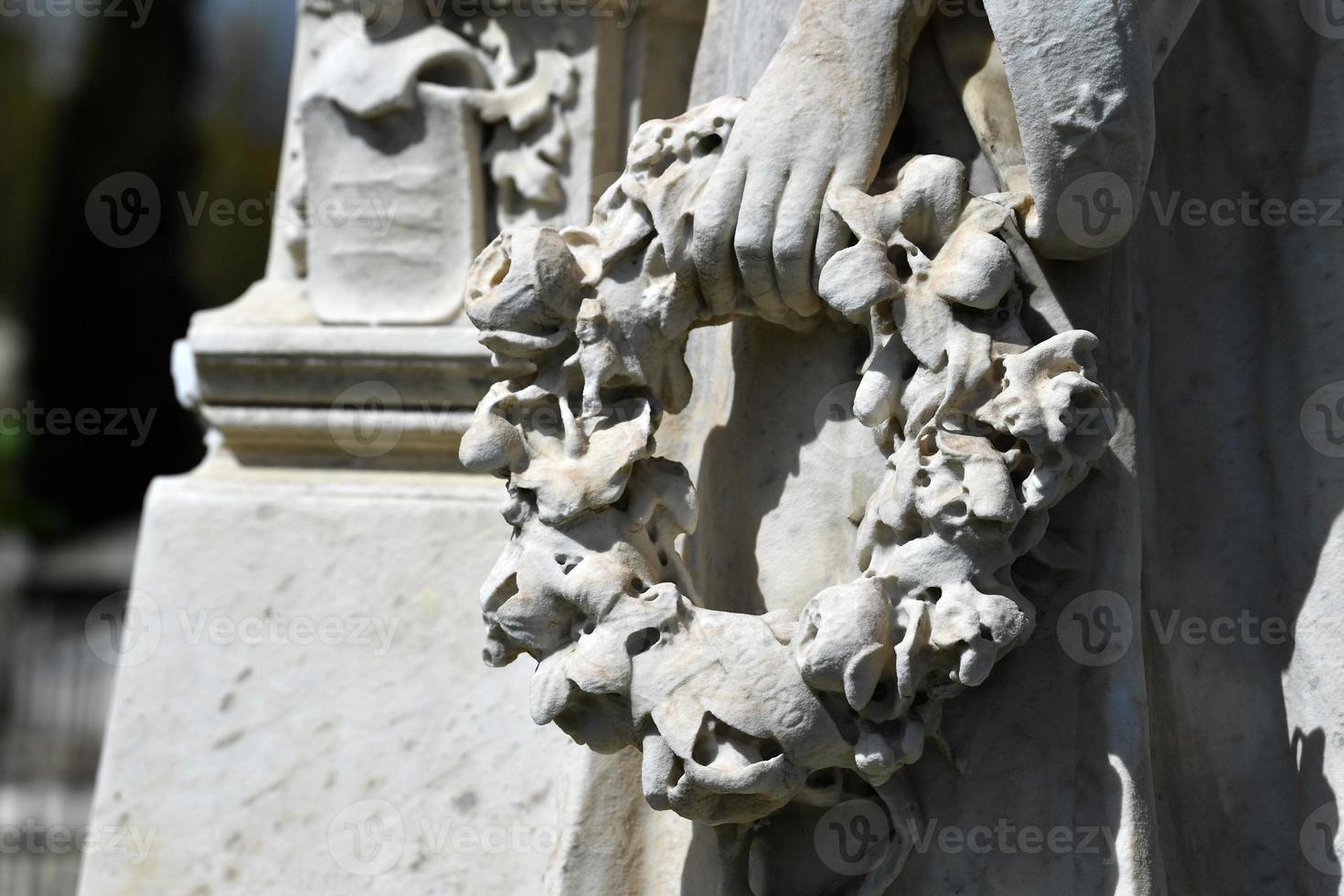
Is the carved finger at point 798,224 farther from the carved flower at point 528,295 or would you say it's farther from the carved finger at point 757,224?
the carved flower at point 528,295

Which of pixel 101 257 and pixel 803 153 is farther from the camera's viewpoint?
pixel 101 257

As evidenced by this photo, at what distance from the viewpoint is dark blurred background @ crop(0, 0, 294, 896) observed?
12.3 meters

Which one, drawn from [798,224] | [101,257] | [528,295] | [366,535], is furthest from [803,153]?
[101,257]

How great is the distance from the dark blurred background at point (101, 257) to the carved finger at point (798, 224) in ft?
33.0

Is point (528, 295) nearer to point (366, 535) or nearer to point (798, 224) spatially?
point (798, 224)

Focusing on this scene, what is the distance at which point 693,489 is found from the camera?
143 centimetres

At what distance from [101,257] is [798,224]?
40.3 ft

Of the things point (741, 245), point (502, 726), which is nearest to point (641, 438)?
point (741, 245)

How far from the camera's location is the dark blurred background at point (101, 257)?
40.4 feet

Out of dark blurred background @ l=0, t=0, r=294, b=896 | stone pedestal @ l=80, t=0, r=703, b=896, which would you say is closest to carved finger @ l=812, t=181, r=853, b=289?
stone pedestal @ l=80, t=0, r=703, b=896

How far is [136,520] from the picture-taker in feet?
45.1

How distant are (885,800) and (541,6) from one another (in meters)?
1.12

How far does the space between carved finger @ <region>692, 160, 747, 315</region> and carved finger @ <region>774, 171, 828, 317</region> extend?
0.04 meters

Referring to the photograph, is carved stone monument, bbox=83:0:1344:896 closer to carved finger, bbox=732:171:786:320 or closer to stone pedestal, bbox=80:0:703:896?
carved finger, bbox=732:171:786:320
